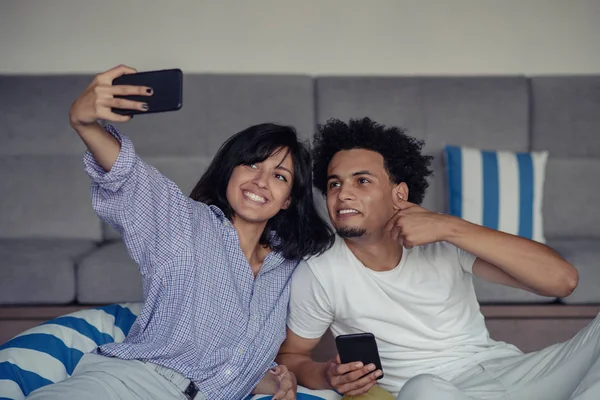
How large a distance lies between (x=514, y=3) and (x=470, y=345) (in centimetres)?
230

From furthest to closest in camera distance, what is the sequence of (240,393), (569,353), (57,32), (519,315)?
(57,32), (519,315), (240,393), (569,353)

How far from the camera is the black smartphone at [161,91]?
4.64 ft

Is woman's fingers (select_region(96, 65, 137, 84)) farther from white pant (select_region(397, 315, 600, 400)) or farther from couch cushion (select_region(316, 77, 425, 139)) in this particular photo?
couch cushion (select_region(316, 77, 425, 139))

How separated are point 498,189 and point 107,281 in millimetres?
1689

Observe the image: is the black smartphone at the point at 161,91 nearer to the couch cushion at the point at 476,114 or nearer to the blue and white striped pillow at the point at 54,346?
the blue and white striped pillow at the point at 54,346

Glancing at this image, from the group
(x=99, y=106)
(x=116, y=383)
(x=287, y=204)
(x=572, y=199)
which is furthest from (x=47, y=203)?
(x=572, y=199)

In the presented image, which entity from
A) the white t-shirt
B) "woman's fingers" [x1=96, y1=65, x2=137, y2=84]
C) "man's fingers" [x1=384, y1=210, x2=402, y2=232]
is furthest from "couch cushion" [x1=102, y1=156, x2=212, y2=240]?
"woman's fingers" [x1=96, y1=65, x2=137, y2=84]

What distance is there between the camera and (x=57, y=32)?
354 cm

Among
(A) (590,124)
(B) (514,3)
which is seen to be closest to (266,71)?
(B) (514,3)

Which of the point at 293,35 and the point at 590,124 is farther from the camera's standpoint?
the point at 293,35

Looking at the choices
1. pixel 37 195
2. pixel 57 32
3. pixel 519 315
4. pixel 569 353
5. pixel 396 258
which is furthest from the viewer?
pixel 57 32

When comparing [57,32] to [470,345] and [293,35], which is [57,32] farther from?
[470,345]

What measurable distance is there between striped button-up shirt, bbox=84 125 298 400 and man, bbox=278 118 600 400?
7.7 inches

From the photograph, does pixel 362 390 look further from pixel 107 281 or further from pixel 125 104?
pixel 107 281
